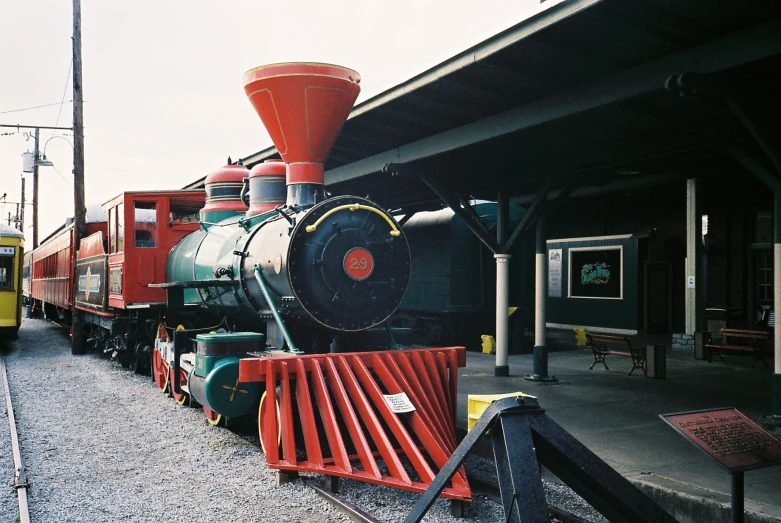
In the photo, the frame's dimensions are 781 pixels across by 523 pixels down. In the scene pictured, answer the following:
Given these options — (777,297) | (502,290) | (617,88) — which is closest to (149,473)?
(617,88)

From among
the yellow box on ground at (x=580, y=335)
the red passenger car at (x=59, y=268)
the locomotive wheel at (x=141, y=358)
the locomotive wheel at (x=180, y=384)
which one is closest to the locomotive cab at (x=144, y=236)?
the locomotive wheel at (x=141, y=358)

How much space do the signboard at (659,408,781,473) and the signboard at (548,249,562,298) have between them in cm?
1312

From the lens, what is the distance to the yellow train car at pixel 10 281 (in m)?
12.9

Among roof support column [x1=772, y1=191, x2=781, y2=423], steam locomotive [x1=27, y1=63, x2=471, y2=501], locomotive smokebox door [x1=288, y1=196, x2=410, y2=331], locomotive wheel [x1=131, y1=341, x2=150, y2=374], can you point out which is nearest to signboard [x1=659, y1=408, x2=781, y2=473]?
steam locomotive [x1=27, y1=63, x2=471, y2=501]

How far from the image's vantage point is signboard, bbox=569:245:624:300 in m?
14.7

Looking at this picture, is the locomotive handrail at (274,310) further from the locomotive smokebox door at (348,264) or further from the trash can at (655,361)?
the trash can at (655,361)

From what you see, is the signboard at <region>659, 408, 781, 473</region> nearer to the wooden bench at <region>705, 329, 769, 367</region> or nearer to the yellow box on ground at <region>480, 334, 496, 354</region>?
the wooden bench at <region>705, 329, 769, 367</region>

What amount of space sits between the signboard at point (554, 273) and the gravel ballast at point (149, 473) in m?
10.7

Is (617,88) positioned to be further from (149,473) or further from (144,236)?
(144,236)

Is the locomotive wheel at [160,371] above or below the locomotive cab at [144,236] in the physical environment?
below

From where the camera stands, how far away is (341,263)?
5414 millimetres

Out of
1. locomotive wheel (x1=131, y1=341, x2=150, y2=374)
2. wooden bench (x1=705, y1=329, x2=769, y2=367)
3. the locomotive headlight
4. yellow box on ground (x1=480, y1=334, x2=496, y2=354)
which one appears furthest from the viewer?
yellow box on ground (x1=480, y1=334, x2=496, y2=354)

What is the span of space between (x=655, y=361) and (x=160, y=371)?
21.3ft

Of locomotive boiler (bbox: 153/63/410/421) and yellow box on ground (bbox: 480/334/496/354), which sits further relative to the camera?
yellow box on ground (bbox: 480/334/496/354)
